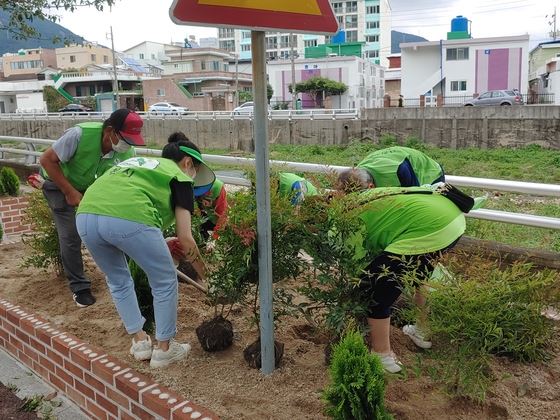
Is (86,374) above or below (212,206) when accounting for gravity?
below

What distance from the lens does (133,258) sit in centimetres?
272

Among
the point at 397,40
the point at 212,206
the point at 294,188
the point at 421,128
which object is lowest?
the point at 421,128

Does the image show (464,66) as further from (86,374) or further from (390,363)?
(86,374)

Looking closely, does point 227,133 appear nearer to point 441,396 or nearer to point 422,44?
point 422,44

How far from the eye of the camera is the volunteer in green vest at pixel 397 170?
3226 millimetres

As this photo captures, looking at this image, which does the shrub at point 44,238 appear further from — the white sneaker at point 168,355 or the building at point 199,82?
the building at point 199,82

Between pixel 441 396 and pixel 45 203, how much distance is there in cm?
319

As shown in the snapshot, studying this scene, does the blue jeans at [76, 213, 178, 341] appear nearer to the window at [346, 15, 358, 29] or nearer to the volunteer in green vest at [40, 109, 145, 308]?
the volunteer in green vest at [40, 109, 145, 308]

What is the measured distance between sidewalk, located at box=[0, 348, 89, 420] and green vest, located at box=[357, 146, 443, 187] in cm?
206

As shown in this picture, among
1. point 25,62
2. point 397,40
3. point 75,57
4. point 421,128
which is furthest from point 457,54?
point 397,40

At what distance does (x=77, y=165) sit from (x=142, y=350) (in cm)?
151

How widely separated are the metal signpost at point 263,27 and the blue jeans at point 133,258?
20.4 inches

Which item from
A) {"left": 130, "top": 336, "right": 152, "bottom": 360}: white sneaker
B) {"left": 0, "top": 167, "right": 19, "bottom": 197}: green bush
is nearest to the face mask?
{"left": 130, "top": 336, "right": 152, "bottom": 360}: white sneaker

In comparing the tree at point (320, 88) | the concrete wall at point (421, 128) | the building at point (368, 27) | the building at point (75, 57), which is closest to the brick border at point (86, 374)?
the concrete wall at point (421, 128)
